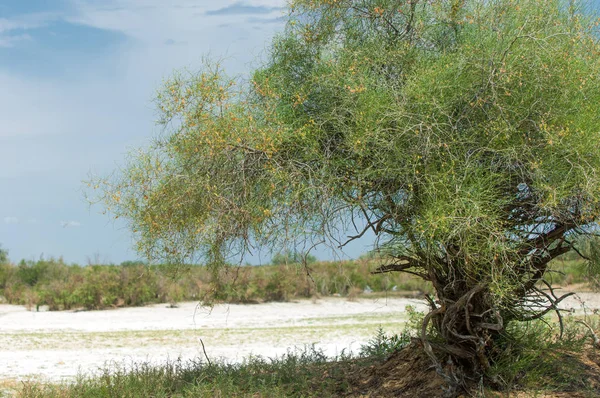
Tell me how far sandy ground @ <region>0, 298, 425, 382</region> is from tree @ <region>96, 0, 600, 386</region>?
3.25m

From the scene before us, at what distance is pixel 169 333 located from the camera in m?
20.6

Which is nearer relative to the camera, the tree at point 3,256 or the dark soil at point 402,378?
the dark soil at point 402,378

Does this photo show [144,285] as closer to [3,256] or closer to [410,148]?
→ [3,256]

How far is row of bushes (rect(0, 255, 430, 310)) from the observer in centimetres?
2889

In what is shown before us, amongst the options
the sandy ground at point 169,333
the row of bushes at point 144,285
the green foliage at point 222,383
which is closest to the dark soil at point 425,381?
the green foliage at point 222,383

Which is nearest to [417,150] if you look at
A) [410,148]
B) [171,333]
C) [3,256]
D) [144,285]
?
[410,148]

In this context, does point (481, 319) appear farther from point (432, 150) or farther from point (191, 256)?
point (191, 256)

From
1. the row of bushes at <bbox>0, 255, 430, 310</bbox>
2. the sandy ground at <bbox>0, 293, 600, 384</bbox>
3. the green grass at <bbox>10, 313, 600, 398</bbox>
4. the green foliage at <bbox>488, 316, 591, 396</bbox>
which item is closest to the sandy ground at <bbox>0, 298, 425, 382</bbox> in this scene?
the sandy ground at <bbox>0, 293, 600, 384</bbox>

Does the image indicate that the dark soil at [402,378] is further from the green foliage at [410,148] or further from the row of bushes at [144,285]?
the row of bushes at [144,285]

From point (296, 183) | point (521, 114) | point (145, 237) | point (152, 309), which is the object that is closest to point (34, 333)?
point (152, 309)

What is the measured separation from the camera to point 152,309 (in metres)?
28.5

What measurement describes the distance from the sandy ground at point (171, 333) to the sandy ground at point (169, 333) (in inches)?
0.8

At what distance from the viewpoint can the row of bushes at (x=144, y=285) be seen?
2889 centimetres

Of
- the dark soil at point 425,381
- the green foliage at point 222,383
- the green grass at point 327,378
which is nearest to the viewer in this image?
the dark soil at point 425,381
